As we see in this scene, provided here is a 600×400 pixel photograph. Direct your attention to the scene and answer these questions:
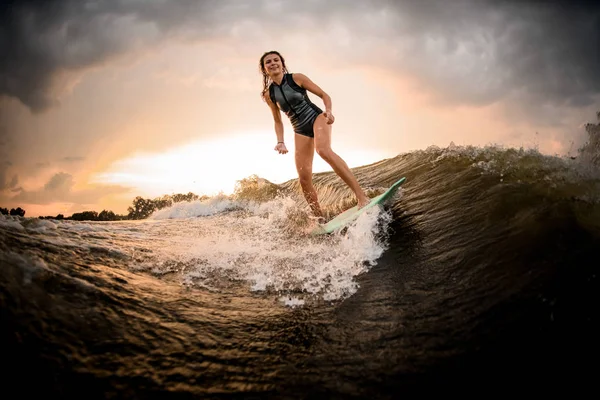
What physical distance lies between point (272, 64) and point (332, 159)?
1.75 metres

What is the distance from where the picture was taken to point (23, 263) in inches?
91.1

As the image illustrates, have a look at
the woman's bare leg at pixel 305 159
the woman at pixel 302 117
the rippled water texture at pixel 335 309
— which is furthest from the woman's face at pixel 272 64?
the rippled water texture at pixel 335 309

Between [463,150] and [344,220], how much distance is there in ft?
8.72

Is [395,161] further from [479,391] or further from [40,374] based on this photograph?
[40,374]

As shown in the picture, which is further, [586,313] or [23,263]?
[23,263]

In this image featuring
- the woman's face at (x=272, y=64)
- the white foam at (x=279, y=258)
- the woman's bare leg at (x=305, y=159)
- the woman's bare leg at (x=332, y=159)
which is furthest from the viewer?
the woman's bare leg at (x=305, y=159)

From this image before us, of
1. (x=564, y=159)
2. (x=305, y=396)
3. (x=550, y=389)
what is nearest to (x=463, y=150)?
(x=564, y=159)

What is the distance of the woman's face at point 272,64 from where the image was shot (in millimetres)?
5066

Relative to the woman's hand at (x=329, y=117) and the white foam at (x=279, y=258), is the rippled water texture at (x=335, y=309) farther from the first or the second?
the woman's hand at (x=329, y=117)

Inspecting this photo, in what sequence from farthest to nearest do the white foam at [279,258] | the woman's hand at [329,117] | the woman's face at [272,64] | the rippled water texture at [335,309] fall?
the woman's face at [272,64], the woman's hand at [329,117], the white foam at [279,258], the rippled water texture at [335,309]

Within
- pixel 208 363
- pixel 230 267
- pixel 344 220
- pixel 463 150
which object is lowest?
pixel 208 363

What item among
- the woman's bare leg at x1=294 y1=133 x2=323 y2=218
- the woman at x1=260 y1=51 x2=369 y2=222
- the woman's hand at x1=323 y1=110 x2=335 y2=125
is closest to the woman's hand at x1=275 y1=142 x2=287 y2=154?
the woman at x1=260 y1=51 x2=369 y2=222

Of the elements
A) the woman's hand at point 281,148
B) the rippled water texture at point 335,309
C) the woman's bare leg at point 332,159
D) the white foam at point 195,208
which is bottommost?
the rippled water texture at point 335,309

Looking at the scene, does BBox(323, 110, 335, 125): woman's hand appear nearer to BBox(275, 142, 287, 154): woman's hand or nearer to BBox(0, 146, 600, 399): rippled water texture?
BBox(275, 142, 287, 154): woman's hand
